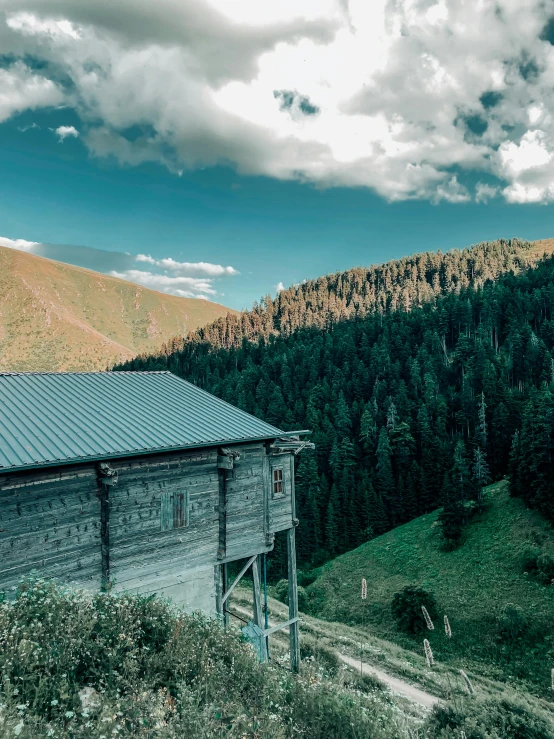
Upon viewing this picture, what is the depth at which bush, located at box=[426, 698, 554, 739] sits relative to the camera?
35.7 feet

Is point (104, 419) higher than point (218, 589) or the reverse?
higher

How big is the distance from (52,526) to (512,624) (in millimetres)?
35519

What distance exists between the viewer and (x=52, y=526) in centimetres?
1312

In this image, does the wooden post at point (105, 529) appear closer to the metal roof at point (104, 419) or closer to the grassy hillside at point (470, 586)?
the metal roof at point (104, 419)

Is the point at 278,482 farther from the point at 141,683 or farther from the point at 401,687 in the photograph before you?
the point at 401,687

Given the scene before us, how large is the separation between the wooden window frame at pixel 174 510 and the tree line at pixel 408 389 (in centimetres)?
4567

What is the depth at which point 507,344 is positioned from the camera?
10494 centimetres

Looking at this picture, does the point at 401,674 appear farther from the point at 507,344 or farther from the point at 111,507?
the point at 507,344

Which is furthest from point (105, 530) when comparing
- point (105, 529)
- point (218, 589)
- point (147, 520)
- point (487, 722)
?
point (487, 722)

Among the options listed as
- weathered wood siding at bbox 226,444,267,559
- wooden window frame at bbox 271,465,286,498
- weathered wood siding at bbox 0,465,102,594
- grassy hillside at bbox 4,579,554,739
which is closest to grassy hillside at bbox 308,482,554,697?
wooden window frame at bbox 271,465,286,498

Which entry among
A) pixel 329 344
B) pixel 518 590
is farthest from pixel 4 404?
pixel 329 344

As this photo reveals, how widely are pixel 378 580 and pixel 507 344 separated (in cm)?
7444

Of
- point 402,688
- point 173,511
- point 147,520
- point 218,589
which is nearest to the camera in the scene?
→ point 147,520

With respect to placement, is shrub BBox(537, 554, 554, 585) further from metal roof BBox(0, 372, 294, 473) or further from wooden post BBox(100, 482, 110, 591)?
wooden post BBox(100, 482, 110, 591)
